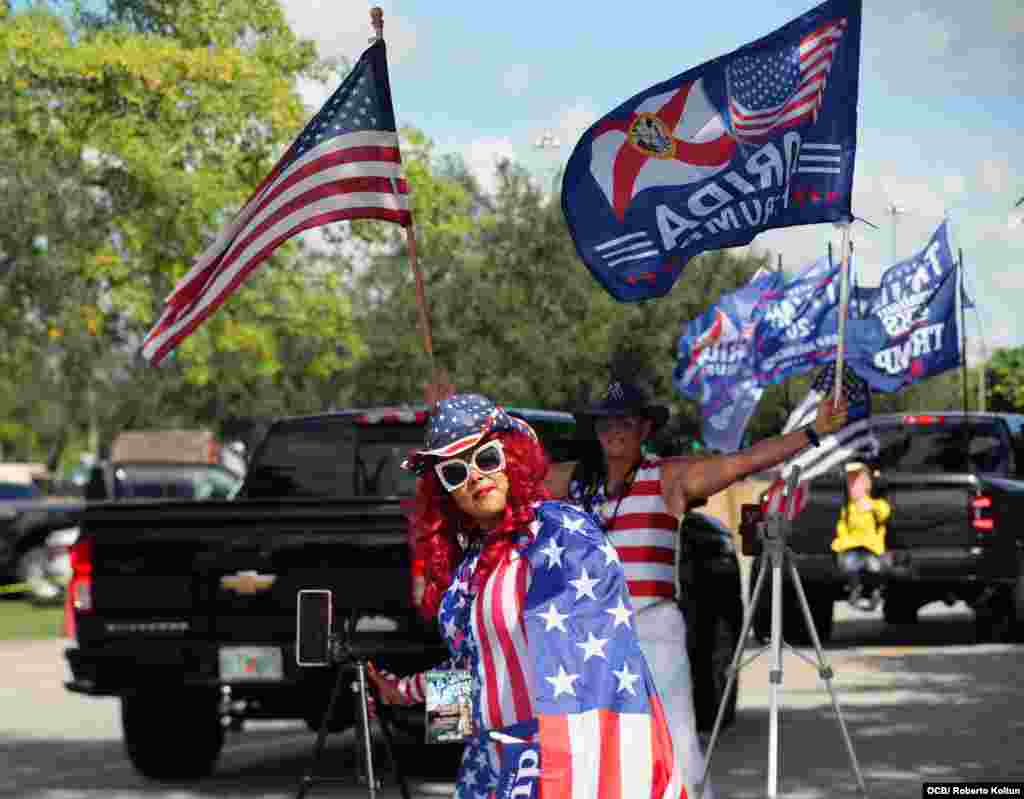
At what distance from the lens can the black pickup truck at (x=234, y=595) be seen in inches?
417

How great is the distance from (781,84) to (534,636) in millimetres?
4705

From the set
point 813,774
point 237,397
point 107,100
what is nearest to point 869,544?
point 813,774

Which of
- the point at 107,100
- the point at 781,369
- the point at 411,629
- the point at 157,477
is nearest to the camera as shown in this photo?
the point at 411,629

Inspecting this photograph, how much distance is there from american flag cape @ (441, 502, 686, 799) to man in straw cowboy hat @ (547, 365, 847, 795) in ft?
9.69

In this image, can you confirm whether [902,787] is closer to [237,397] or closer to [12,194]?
[12,194]

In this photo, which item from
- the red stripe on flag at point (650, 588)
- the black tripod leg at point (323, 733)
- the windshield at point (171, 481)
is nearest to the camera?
the black tripod leg at point (323, 733)

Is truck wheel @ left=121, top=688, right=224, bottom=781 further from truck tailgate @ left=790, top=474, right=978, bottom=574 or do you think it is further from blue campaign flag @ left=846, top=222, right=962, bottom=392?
blue campaign flag @ left=846, top=222, right=962, bottom=392

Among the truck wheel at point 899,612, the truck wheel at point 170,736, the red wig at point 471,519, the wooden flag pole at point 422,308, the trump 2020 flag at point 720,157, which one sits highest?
the trump 2020 flag at point 720,157

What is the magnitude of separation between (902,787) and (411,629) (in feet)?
7.79

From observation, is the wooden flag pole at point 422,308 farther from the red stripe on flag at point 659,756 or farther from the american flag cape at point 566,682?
the red stripe on flag at point 659,756

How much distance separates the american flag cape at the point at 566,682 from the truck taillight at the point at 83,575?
667cm

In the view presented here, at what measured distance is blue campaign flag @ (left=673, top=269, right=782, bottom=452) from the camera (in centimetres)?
2316

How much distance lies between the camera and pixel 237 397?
70812 mm

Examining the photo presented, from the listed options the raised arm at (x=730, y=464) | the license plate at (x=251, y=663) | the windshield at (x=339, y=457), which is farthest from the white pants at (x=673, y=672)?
the windshield at (x=339, y=457)
